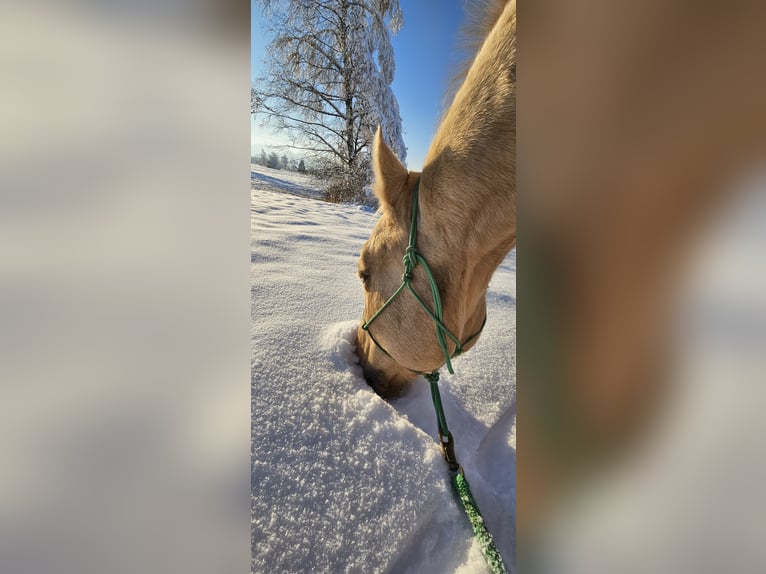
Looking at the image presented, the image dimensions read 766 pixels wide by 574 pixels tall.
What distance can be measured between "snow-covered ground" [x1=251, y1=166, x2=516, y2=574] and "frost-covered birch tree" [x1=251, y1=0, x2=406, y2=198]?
13cm

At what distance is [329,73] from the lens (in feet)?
2.73

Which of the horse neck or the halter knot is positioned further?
the halter knot

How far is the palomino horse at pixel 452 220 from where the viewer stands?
539 mm

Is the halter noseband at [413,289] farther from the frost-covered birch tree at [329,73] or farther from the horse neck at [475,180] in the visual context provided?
the frost-covered birch tree at [329,73]

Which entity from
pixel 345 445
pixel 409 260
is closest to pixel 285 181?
pixel 409 260

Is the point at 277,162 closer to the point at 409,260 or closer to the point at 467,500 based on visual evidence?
the point at 409,260

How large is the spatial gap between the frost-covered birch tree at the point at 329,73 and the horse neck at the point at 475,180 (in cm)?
17

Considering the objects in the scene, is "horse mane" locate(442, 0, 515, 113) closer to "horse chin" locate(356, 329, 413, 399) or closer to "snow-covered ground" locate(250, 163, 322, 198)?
"snow-covered ground" locate(250, 163, 322, 198)

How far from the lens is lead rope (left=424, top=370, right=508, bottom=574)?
536 millimetres

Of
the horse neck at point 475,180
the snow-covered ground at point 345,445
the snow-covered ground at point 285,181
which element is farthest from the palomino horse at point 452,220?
the snow-covered ground at point 285,181
